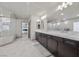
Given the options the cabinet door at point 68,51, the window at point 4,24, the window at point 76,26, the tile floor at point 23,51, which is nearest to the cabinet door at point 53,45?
the tile floor at point 23,51

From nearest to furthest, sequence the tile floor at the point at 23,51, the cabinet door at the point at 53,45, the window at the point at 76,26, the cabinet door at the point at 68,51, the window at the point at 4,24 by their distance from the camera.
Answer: the cabinet door at the point at 68,51, the cabinet door at the point at 53,45, the tile floor at the point at 23,51, the window at the point at 76,26, the window at the point at 4,24

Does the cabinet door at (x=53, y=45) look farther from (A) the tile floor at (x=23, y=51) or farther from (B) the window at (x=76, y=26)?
(B) the window at (x=76, y=26)

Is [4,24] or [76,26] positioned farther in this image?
[4,24]

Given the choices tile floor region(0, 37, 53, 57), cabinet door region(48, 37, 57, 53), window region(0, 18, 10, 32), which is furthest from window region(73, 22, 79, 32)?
window region(0, 18, 10, 32)

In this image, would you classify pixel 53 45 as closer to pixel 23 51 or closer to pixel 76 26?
pixel 76 26

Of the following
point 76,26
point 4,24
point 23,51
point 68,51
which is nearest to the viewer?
point 68,51

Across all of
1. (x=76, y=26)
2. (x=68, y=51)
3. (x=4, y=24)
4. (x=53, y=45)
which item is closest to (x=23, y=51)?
(x=53, y=45)

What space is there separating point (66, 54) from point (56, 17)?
3.46 m

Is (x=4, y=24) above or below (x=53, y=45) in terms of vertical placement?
above

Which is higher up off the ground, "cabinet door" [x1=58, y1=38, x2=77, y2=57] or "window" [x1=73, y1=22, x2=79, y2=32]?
"window" [x1=73, y1=22, x2=79, y2=32]

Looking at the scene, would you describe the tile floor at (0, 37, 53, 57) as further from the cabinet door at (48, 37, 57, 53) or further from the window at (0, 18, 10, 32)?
the window at (0, 18, 10, 32)

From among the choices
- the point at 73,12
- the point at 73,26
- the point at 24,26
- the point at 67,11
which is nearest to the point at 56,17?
the point at 67,11

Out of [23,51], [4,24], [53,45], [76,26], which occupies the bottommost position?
[23,51]

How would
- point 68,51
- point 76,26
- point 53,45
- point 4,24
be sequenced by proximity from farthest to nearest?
point 4,24 < point 76,26 < point 53,45 < point 68,51
